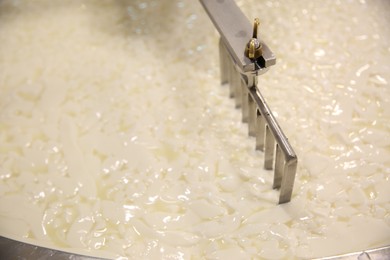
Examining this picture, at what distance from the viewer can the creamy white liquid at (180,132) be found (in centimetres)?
116

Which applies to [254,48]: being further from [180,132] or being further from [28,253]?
[28,253]

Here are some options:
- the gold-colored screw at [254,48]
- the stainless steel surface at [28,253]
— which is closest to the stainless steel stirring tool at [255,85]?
the gold-colored screw at [254,48]

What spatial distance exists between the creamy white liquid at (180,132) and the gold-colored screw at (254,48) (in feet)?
1.12

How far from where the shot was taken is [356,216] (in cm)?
115

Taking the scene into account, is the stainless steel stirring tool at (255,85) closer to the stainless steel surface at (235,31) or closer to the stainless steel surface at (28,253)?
the stainless steel surface at (235,31)

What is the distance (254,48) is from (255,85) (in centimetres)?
14

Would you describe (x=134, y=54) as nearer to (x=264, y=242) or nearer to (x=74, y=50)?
(x=74, y=50)

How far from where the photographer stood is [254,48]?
3.50 feet

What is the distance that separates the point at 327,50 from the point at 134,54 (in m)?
0.70

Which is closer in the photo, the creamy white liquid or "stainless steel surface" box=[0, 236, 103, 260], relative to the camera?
"stainless steel surface" box=[0, 236, 103, 260]

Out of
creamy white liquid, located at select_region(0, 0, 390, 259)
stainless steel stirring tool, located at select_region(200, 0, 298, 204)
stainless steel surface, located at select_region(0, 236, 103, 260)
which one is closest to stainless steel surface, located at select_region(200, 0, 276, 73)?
stainless steel stirring tool, located at select_region(200, 0, 298, 204)

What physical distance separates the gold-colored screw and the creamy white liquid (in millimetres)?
342

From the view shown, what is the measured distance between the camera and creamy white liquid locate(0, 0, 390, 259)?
1.16 metres

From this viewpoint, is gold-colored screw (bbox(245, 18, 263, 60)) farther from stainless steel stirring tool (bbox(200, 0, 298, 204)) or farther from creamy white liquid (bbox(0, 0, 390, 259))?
creamy white liquid (bbox(0, 0, 390, 259))
